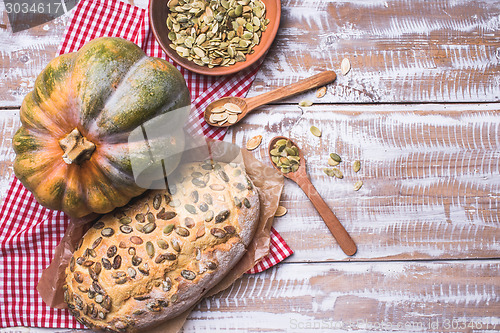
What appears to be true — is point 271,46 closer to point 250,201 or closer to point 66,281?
point 250,201

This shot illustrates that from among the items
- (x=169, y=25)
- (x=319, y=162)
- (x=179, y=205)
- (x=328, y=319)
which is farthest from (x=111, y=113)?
(x=328, y=319)

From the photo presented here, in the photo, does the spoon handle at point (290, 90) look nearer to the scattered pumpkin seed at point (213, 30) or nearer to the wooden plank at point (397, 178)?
the wooden plank at point (397, 178)

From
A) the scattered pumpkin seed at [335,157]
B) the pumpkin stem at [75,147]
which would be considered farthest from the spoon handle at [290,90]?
the pumpkin stem at [75,147]

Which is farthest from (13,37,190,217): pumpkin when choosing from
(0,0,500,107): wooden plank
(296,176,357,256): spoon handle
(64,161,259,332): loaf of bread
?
(296,176,357,256): spoon handle

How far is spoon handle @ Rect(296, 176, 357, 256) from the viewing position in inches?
69.7

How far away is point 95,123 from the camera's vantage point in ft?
4.47

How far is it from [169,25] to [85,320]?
1227 mm

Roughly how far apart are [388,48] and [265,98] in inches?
24.0

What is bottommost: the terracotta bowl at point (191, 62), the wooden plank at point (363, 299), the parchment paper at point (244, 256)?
the wooden plank at point (363, 299)

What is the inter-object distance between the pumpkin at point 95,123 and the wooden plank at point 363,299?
71 centimetres

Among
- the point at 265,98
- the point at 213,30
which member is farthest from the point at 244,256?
the point at 213,30

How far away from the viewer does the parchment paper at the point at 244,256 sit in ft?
5.52

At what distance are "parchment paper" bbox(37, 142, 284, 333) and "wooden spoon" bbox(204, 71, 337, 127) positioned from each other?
0.51ft

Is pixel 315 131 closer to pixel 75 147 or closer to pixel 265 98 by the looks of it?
pixel 265 98
